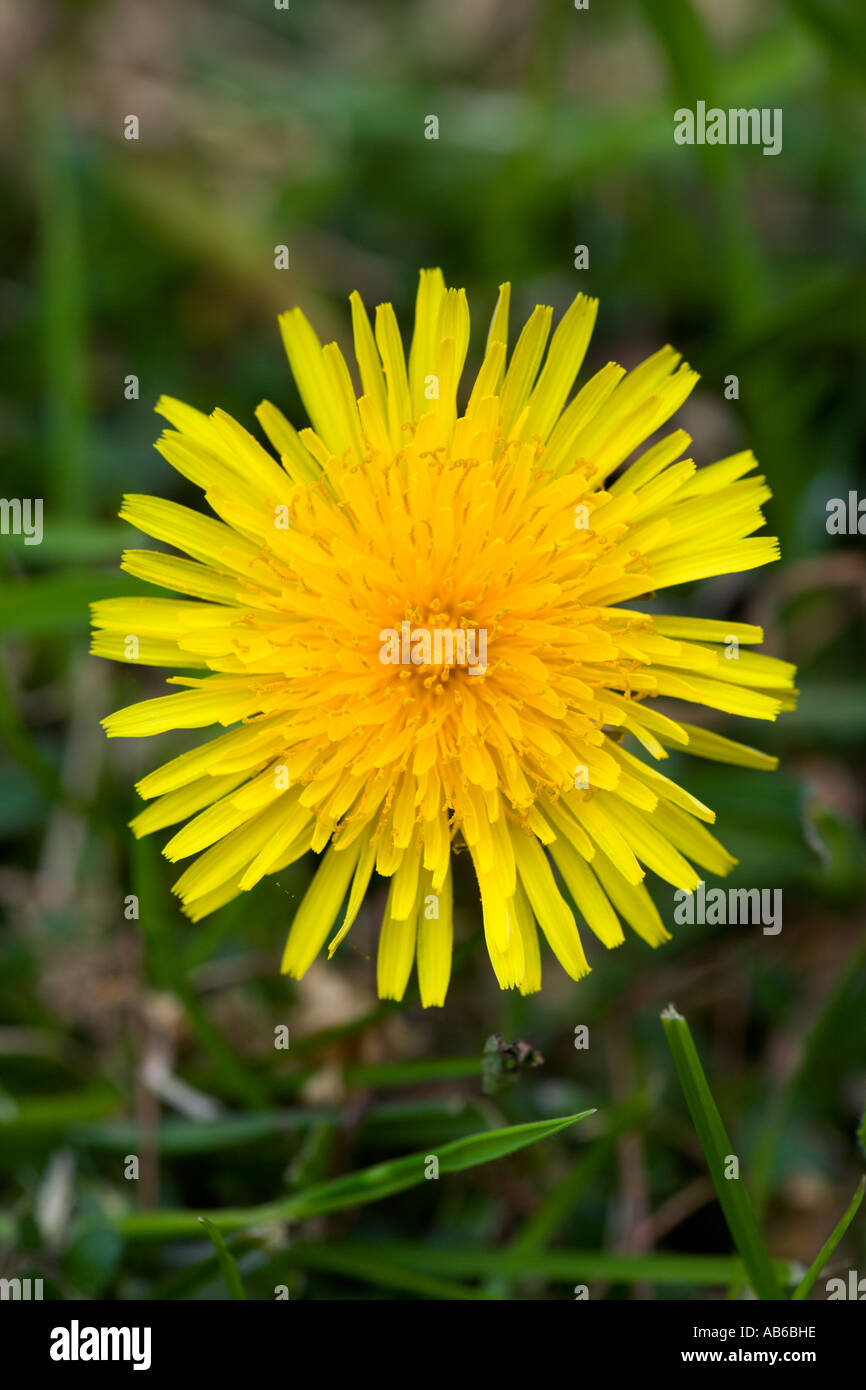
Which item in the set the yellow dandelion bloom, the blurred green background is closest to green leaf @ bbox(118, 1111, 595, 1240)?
the blurred green background

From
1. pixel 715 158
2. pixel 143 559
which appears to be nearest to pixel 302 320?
pixel 143 559

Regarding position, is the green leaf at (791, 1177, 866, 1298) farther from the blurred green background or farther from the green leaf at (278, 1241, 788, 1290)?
the blurred green background

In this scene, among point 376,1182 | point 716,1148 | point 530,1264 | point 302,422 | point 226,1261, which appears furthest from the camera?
point 302,422

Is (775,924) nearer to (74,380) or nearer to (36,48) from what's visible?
(74,380)

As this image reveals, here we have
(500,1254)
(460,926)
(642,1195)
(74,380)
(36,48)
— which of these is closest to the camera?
(500,1254)

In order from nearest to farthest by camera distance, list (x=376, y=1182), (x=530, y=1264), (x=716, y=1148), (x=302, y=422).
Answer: (x=716, y=1148) < (x=376, y=1182) < (x=530, y=1264) < (x=302, y=422)

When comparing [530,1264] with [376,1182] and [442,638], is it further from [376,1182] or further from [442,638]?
[442,638]

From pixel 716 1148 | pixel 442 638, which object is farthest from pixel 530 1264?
pixel 442 638
